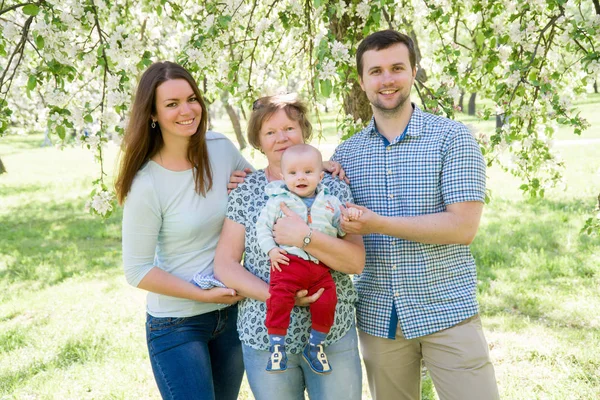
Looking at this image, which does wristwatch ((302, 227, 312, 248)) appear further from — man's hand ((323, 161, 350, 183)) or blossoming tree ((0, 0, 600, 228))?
blossoming tree ((0, 0, 600, 228))

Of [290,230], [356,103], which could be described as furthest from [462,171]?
[356,103]

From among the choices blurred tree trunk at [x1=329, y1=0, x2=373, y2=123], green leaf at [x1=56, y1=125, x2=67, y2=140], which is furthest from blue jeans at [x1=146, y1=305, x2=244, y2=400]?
blurred tree trunk at [x1=329, y1=0, x2=373, y2=123]

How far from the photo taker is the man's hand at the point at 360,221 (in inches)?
90.0

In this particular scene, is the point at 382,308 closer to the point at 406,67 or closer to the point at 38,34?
the point at 406,67

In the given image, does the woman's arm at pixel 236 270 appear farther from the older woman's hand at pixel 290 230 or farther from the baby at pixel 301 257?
the older woman's hand at pixel 290 230

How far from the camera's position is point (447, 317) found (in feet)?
8.40

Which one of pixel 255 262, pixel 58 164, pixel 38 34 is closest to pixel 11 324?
pixel 38 34

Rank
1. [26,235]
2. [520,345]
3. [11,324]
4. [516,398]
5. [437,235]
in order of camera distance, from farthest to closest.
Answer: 1. [26,235]
2. [11,324]
3. [520,345]
4. [516,398]
5. [437,235]

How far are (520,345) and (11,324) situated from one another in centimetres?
465

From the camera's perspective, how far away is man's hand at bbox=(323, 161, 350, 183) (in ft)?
8.66

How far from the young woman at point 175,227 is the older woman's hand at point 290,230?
1.30ft

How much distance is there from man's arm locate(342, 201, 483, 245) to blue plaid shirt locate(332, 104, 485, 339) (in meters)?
0.06

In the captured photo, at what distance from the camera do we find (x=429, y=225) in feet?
7.91


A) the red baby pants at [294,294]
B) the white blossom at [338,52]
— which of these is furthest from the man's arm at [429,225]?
the white blossom at [338,52]
